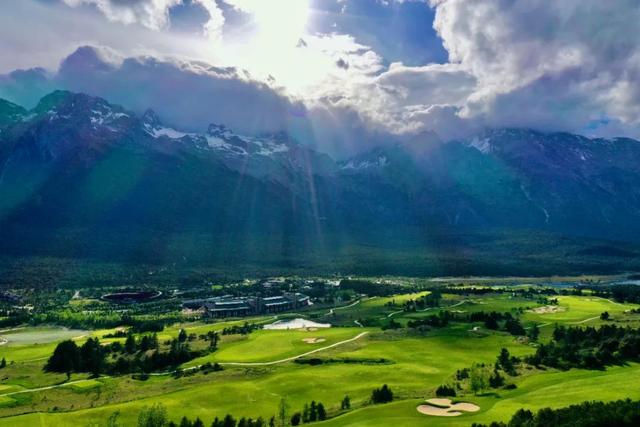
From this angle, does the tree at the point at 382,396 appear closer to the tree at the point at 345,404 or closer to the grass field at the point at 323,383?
the grass field at the point at 323,383

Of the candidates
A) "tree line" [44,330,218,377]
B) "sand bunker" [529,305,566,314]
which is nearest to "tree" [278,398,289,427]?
"tree line" [44,330,218,377]

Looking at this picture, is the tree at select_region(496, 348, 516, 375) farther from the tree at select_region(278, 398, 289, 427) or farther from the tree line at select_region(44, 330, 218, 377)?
the tree line at select_region(44, 330, 218, 377)

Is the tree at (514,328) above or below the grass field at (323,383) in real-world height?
above

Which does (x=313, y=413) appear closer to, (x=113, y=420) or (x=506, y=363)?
(x=113, y=420)

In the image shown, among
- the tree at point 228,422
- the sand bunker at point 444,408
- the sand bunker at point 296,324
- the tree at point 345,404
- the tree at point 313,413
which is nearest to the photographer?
the sand bunker at point 444,408

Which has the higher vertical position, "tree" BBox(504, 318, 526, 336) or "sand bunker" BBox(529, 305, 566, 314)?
"sand bunker" BBox(529, 305, 566, 314)

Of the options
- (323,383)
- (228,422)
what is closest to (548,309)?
(323,383)

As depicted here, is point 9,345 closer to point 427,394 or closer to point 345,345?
point 345,345

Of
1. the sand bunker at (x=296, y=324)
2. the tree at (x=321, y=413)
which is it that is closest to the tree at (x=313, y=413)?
the tree at (x=321, y=413)
